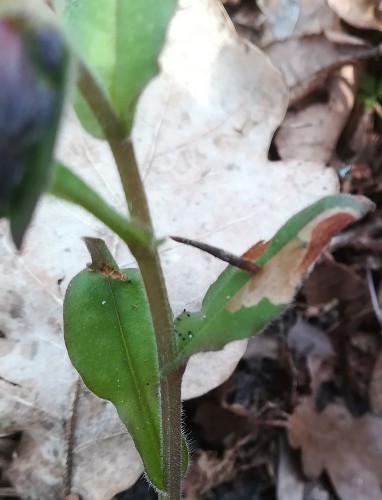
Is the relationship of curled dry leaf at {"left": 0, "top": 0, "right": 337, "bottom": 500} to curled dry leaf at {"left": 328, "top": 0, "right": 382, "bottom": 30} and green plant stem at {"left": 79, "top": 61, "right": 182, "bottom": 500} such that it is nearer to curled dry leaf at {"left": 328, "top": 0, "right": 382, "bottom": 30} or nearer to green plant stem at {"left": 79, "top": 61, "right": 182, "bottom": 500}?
green plant stem at {"left": 79, "top": 61, "right": 182, "bottom": 500}

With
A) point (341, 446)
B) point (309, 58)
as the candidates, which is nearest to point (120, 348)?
point (341, 446)

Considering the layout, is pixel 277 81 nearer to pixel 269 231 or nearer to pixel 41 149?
pixel 269 231

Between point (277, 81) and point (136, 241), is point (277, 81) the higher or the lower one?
the lower one

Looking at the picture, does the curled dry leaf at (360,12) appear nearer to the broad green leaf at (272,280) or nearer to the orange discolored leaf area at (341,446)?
the orange discolored leaf area at (341,446)

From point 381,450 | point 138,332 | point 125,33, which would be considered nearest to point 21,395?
point 138,332

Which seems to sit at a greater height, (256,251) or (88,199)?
(88,199)

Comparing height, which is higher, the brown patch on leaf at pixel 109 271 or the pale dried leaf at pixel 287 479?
the brown patch on leaf at pixel 109 271

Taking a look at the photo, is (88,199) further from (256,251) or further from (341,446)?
(341,446)

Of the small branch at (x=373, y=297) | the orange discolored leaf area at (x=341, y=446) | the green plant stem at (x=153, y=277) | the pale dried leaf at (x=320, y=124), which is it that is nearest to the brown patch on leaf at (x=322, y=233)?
the green plant stem at (x=153, y=277)
